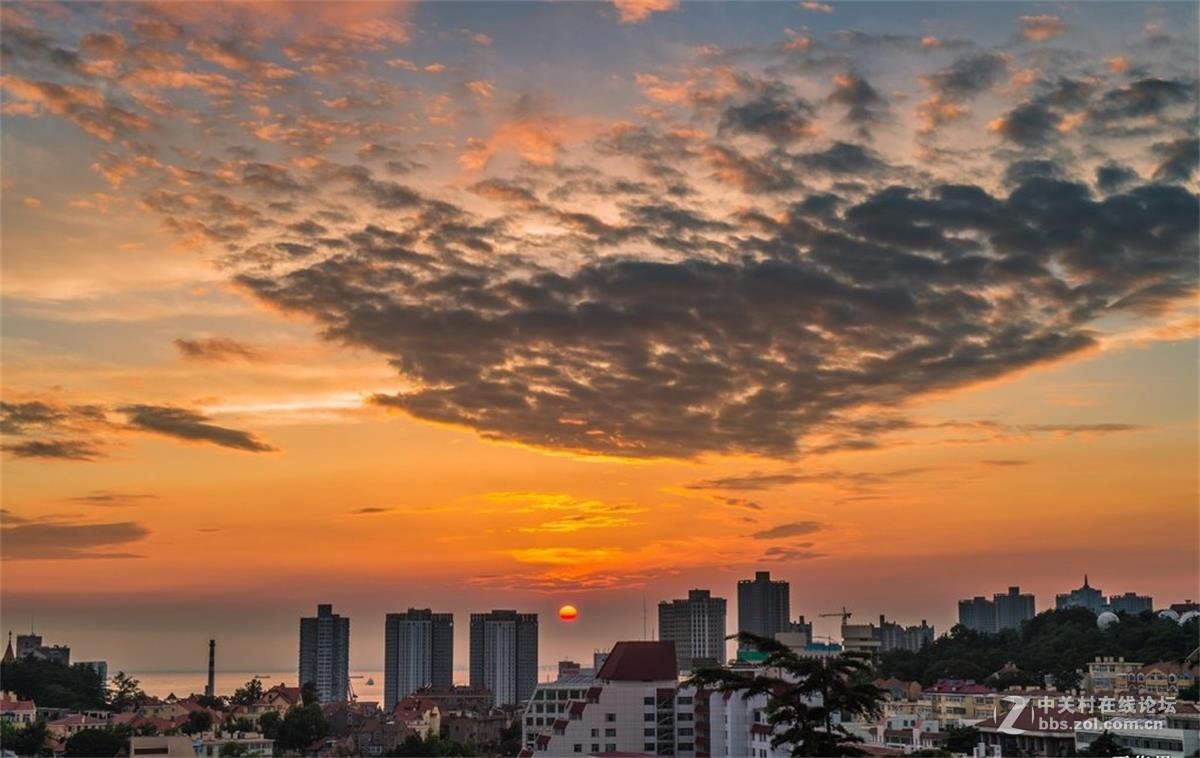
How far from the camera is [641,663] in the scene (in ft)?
220

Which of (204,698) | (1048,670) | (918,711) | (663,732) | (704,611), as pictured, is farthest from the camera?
(704,611)

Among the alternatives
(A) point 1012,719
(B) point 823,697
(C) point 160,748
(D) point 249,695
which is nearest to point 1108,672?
(A) point 1012,719

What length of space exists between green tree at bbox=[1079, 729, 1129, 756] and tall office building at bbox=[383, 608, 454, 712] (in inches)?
5306

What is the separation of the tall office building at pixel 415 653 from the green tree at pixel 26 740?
369 feet

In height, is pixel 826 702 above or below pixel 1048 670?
above

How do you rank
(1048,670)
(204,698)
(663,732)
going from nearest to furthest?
1. (663,732)
2. (1048,670)
3. (204,698)

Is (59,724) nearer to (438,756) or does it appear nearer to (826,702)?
(438,756)

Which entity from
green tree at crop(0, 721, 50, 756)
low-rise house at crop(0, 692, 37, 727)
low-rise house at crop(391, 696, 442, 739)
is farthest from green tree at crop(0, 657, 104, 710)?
green tree at crop(0, 721, 50, 756)

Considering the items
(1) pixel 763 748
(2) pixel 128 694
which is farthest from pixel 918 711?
(2) pixel 128 694

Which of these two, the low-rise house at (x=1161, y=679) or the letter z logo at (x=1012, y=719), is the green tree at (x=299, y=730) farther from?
the low-rise house at (x=1161, y=679)

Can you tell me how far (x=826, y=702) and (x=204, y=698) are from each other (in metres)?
97.7

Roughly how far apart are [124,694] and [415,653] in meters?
77.9

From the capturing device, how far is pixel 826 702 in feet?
57.3

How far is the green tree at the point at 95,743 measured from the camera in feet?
212
